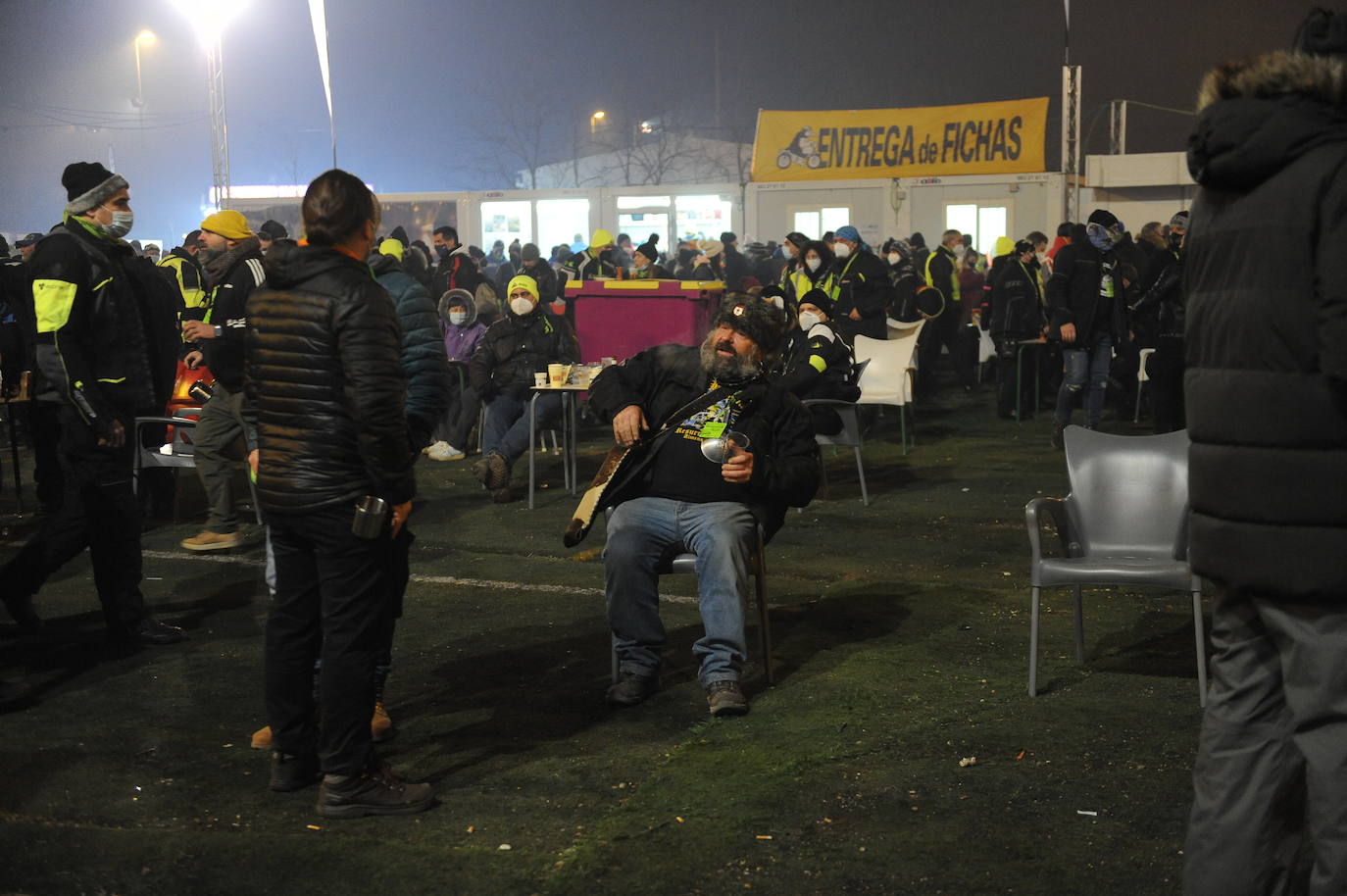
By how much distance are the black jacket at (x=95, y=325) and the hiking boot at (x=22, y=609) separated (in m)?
0.94

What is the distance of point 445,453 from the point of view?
11422 millimetres

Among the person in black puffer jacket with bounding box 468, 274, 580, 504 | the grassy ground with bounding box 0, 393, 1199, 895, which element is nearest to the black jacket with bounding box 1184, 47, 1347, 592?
the grassy ground with bounding box 0, 393, 1199, 895

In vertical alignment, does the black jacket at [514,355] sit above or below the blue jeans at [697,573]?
above

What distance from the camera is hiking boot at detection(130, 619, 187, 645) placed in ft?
19.3

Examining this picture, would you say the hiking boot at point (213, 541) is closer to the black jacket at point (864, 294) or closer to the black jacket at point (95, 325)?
the black jacket at point (95, 325)

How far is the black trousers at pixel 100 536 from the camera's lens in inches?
224

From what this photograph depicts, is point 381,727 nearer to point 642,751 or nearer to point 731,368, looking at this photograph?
point 642,751

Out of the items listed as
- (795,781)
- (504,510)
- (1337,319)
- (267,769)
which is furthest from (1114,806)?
(504,510)

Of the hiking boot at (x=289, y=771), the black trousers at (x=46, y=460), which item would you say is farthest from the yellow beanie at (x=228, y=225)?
the hiking boot at (x=289, y=771)

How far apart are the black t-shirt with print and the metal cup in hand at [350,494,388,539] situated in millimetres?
1670

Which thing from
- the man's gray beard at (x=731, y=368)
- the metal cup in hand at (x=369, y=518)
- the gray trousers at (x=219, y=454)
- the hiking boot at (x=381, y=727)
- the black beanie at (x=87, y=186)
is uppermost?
the black beanie at (x=87, y=186)

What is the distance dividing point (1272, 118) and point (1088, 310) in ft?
29.0

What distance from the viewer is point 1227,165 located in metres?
2.58

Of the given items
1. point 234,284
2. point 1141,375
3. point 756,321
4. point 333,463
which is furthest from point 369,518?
point 1141,375
